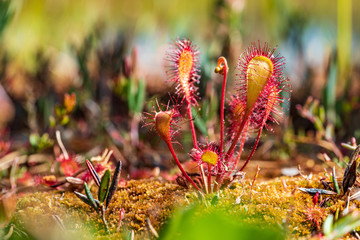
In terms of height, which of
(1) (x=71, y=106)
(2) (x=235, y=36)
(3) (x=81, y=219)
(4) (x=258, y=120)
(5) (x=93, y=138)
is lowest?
(5) (x=93, y=138)

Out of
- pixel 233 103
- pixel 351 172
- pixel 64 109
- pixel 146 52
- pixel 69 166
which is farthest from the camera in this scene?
pixel 146 52

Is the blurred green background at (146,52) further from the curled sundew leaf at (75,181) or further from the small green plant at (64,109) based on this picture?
the curled sundew leaf at (75,181)

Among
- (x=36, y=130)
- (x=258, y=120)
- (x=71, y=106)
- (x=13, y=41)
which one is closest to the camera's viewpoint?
(x=258, y=120)

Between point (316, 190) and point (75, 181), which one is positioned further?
point (75, 181)

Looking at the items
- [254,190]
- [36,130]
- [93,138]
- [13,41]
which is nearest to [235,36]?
[93,138]

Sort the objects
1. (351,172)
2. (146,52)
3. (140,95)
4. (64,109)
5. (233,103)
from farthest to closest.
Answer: (146,52) → (140,95) → (64,109) → (233,103) → (351,172)

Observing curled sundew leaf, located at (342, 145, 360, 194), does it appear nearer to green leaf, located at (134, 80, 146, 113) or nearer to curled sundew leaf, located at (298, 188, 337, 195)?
curled sundew leaf, located at (298, 188, 337, 195)

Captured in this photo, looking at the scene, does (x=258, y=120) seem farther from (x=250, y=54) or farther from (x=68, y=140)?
(x=68, y=140)

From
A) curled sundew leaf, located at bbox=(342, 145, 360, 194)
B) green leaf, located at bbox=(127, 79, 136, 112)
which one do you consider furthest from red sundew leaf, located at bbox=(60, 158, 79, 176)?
curled sundew leaf, located at bbox=(342, 145, 360, 194)

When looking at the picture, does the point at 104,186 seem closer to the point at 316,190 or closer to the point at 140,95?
the point at 316,190

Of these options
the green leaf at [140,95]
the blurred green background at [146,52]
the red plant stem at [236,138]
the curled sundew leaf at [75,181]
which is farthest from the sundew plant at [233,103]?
the green leaf at [140,95]

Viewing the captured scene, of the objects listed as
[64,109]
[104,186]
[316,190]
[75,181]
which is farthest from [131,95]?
→ [316,190]
